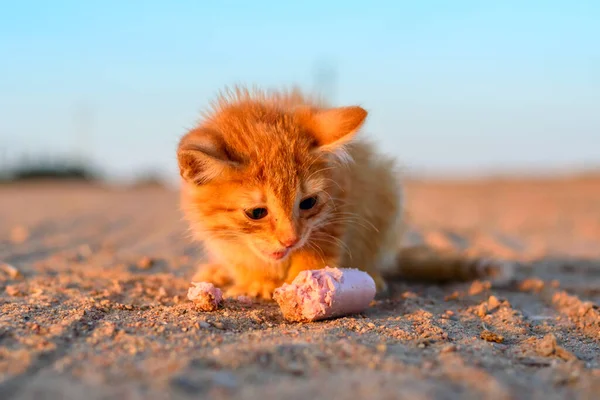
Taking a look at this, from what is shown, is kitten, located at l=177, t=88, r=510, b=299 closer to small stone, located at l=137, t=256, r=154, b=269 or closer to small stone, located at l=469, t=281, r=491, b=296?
small stone, located at l=469, t=281, r=491, b=296

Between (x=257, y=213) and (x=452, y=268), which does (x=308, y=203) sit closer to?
(x=257, y=213)

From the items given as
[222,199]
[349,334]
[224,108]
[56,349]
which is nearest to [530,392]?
[349,334]

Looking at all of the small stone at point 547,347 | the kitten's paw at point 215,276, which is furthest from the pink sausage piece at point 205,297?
the small stone at point 547,347

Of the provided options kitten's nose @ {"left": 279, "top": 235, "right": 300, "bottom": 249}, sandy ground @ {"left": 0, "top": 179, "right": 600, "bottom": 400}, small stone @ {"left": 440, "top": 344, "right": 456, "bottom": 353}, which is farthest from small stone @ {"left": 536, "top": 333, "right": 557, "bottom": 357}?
kitten's nose @ {"left": 279, "top": 235, "right": 300, "bottom": 249}

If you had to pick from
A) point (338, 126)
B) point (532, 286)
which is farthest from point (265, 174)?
point (532, 286)

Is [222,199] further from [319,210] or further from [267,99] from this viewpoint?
[267,99]

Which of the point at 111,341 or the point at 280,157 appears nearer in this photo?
the point at 111,341

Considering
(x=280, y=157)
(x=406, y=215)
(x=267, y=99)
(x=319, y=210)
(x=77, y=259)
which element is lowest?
(x=77, y=259)
